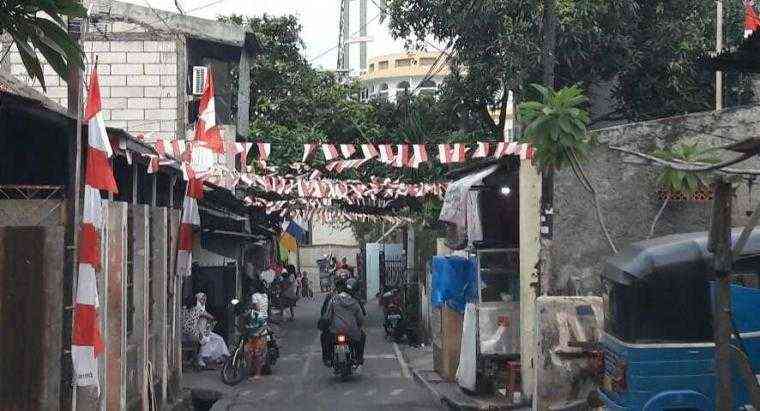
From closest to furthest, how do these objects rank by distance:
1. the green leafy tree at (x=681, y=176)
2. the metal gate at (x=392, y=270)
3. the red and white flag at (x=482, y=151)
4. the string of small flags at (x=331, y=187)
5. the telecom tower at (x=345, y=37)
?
the green leafy tree at (x=681, y=176) → the red and white flag at (x=482, y=151) → the string of small flags at (x=331, y=187) → the metal gate at (x=392, y=270) → the telecom tower at (x=345, y=37)

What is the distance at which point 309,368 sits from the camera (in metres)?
19.4

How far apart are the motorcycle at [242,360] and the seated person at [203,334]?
58cm

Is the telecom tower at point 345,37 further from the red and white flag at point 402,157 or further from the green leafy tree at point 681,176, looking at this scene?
the green leafy tree at point 681,176

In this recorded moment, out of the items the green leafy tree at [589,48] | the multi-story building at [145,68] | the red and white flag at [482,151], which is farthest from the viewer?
the multi-story building at [145,68]

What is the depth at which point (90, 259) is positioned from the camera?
8.27 m

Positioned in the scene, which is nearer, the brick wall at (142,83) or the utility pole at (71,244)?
the utility pole at (71,244)

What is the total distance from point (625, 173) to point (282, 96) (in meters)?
19.5

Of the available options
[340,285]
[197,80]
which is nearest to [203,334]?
[340,285]

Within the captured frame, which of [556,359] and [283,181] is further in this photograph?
[283,181]

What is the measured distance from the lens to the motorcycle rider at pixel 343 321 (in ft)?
56.7

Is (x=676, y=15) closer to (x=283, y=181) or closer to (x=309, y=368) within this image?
(x=283, y=181)

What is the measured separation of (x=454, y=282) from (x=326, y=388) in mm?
2819

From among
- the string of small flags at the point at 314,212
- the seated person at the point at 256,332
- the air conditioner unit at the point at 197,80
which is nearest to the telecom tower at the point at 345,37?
the string of small flags at the point at 314,212

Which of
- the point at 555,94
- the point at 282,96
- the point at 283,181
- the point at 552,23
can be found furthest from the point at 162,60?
the point at 555,94
